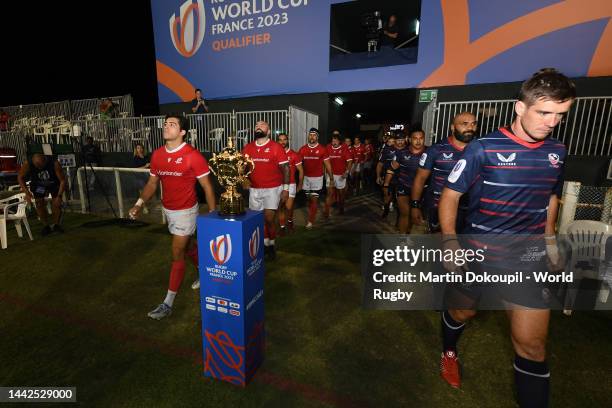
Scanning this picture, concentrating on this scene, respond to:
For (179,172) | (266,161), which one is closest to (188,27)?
(266,161)

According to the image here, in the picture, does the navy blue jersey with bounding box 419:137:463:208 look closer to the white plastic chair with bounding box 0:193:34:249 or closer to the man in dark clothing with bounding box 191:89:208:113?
the white plastic chair with bounding box 0:193:34:249

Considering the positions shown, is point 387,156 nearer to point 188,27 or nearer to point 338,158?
point 338,158

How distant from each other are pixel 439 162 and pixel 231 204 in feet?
9.02

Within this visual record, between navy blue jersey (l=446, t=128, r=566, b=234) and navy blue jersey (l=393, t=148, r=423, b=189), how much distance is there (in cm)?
346

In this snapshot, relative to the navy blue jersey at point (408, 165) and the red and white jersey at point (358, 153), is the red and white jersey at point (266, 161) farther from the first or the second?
the red and white jersey at point (358, 153)

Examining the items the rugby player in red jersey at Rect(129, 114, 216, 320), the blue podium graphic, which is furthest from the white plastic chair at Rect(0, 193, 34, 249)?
the blue podium graphic

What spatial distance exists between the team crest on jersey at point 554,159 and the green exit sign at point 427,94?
8951 mm

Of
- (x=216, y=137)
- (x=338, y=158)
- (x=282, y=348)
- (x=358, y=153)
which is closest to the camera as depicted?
(x=282, y=348)

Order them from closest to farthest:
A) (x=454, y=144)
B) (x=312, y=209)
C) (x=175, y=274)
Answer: (x=175, y=274) < (x=454, y=144) < (x=312, y=209)

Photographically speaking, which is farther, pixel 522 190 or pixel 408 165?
pixel 408 165

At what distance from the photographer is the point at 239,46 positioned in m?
12.1

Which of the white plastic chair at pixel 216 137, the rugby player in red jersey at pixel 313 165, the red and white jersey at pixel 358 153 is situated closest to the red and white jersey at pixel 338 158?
the rugby player in red jersey at pixel 313 165

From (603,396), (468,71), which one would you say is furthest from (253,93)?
(603,396)

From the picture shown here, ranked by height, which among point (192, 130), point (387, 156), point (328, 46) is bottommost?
point (387, 156)
